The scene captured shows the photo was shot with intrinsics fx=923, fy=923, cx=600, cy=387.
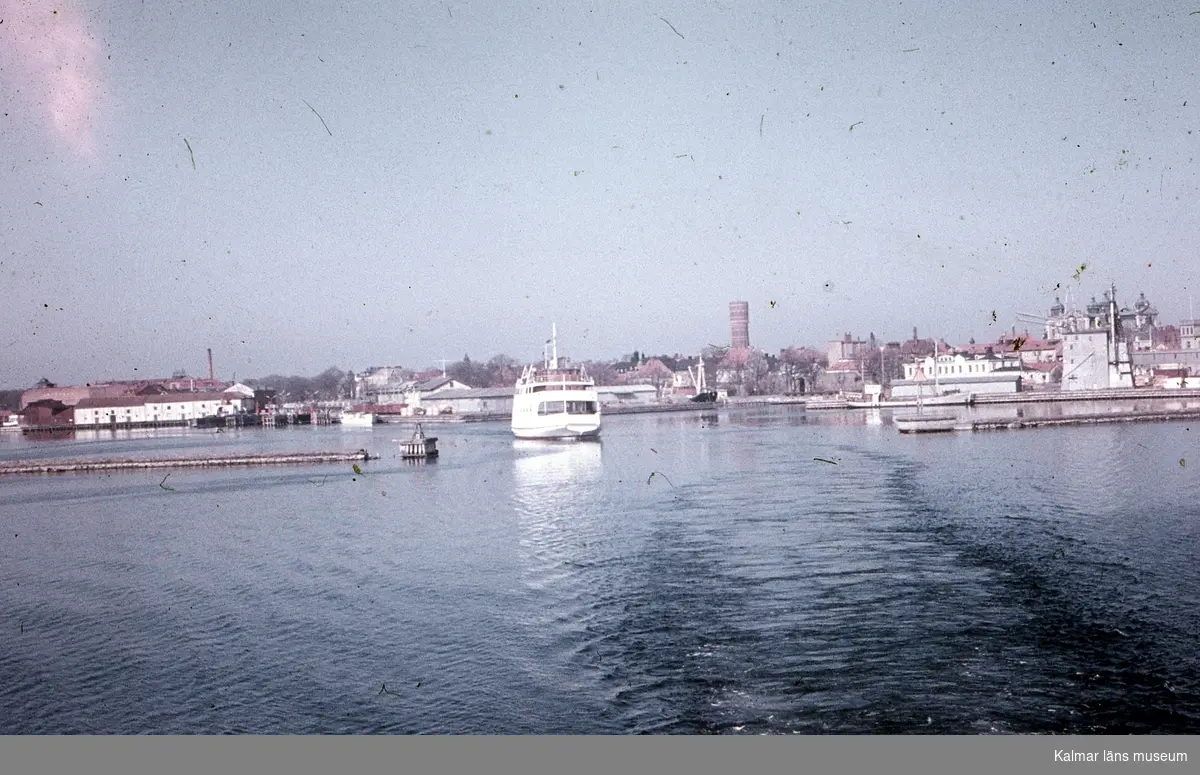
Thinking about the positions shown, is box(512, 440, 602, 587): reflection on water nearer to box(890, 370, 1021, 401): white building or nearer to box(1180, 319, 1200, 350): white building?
box(890, 370, 1021, 401): white building

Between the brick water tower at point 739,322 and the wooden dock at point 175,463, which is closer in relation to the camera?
the wooden dock at point 175,463

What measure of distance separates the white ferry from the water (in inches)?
664

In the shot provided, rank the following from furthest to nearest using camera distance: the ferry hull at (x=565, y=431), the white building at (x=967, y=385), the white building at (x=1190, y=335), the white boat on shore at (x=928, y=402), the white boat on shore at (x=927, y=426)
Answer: the white building at (x=1190, y=335) < the white building at (x=967, y=385) < the white boat on shore at (x=928, y=402) < the ferry hull at (x=565, y=431) < the white boat on shore at (x=927, y=426)

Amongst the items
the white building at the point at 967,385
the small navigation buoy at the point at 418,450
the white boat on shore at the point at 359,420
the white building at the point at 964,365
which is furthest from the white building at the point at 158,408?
the white building at the point at 964,365

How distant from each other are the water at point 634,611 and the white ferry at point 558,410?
1688cm

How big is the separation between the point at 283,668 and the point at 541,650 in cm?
205

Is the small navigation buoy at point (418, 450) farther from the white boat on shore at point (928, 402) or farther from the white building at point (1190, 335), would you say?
the white building at point (1190, 335)

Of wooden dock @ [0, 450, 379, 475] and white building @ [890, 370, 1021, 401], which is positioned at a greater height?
white building @ [890, 370, 1021, 401]

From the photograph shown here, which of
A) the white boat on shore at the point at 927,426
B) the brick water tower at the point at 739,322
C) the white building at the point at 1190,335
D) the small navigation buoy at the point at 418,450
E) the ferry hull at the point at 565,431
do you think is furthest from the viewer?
the brick water tower at the point at 739,322

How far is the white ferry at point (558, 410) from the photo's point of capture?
114 ft

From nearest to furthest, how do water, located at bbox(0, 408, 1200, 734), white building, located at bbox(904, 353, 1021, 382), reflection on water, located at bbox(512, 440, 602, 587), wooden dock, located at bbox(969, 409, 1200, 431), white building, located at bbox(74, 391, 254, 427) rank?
water, located at bbox(0, 408, 1200, 734) → reflection on water, located at bbox(512, 440, 602, 587) → wooden dock, located at bbox(969, 409, 1200, 431) → white building, located at bbox(904, 353, 1021, 382) → white building, located at bbox(74, 391, 254, 427)

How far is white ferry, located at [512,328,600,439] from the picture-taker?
114ft

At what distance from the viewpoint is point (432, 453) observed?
98.5ft

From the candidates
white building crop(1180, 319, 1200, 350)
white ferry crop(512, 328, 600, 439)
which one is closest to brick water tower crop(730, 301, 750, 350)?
white building crop(1180, 319, 1200, 350)
